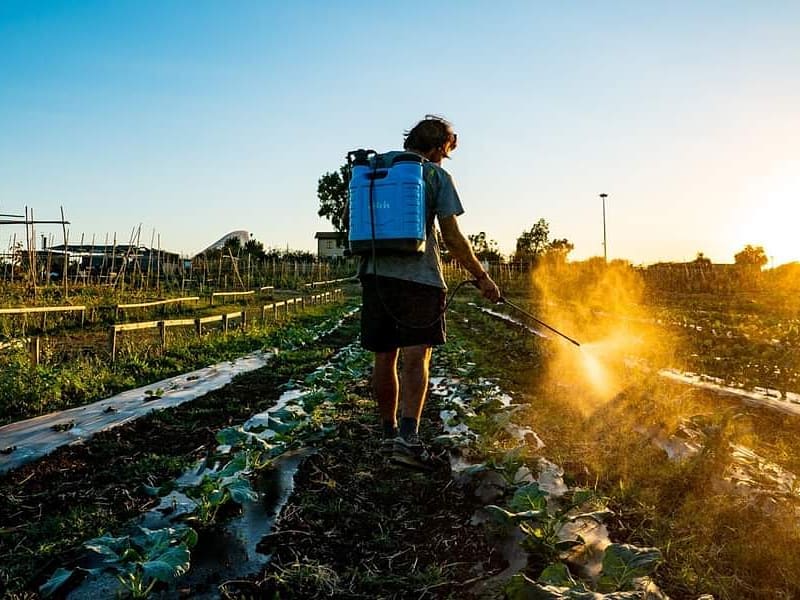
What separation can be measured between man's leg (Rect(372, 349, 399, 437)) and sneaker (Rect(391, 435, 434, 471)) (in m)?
0.19

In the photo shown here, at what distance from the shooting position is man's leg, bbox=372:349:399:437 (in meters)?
3.40

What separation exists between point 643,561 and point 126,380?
6.31 m

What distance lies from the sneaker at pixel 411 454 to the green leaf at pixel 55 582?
162 centimetres

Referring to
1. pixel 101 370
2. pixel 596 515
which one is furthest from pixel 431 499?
pixel 101 370

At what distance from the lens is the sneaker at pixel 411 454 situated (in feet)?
10.4

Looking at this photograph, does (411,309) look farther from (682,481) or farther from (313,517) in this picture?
(682,481)

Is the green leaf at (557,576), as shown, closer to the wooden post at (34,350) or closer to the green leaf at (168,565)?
the green leaf at (168,565)

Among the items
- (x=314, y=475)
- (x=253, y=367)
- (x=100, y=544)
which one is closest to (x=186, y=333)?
(x=253, y=367)

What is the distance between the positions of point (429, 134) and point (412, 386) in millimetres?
1438

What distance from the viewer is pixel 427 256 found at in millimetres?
3414

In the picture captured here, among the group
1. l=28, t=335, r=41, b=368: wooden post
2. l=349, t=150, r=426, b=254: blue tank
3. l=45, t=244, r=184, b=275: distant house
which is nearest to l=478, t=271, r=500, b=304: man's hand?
l=349, t=150, r=426, b=254: blue tank

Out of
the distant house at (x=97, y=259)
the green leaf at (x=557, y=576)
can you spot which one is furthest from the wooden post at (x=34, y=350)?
the distant house at (x=97, y=259)

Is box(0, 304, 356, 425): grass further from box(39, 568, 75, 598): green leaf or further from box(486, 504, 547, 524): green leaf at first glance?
box(486, 504, 547, 524): green leaf

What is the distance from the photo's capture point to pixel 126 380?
6773 millimetres
